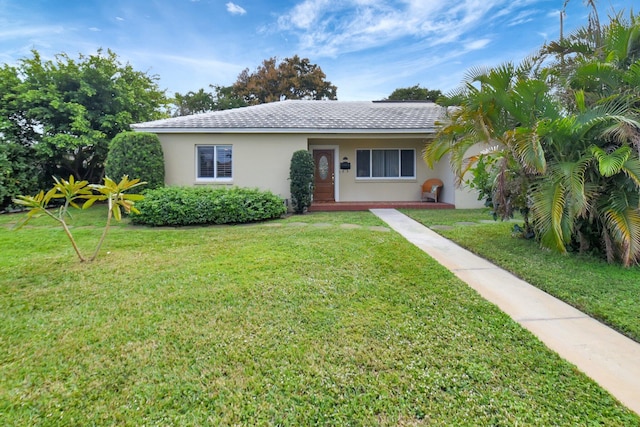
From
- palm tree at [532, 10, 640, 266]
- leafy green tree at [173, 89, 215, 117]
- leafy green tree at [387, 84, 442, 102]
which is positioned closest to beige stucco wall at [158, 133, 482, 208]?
palm tree at [532, 10, 640, 266]

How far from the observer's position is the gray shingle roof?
1188 centimetres

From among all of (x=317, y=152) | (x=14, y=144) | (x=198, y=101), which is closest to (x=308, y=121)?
(x=317, y=152)

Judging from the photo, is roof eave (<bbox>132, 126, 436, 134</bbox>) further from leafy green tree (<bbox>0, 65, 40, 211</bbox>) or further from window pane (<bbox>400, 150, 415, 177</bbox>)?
leafy green tree (<bbox>0, 65, 40, 211</bbox>)

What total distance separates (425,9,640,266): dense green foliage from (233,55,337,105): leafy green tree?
2758 cm

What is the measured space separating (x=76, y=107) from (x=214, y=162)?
6680 millimetres

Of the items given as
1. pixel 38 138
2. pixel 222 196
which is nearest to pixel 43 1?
pixel 38 138

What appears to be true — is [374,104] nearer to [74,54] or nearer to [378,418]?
[74,54]

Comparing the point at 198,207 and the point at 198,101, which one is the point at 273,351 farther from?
the point at 198,101

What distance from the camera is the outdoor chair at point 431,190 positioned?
13.1 meters

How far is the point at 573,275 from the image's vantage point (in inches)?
183

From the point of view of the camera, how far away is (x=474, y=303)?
3715 mm

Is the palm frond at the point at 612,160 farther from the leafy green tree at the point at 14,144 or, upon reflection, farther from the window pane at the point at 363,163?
the leafy green tree at the point at 14,144

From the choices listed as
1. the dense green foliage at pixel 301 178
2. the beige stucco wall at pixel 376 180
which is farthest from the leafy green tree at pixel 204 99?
the dense green foliage at pixel 301 178

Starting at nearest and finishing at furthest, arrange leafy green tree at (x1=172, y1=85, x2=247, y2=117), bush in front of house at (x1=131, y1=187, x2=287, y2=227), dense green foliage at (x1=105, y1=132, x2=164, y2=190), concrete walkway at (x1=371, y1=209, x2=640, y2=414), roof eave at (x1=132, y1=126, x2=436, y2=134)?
concrete walkway at (x1=371, y1=209, x2=640, y2=414) → bush in front of house at (x1=131, y1=187, x2=287, y2=227) → dense green foliage at (x1=105, y1=132, x2=164, y2=190) → roof eave at (x1=132, y1=126, x2=436, y2=134) → leafy green tree at (x1=172, y1=85, x2=247, y2=117)
